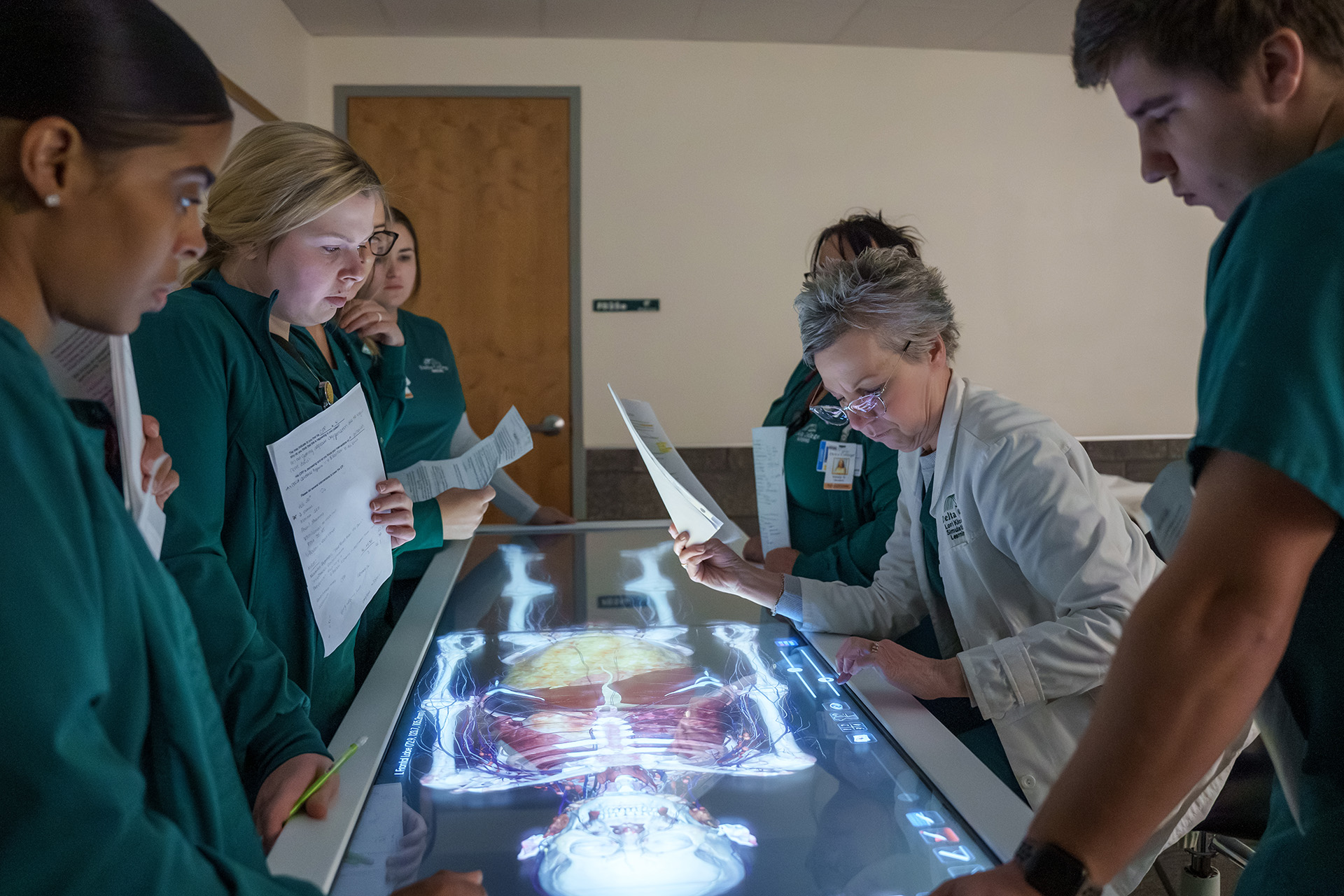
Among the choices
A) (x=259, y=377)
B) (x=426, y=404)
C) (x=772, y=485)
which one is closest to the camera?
(x=259, y=377)

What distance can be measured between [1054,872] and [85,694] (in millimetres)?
653

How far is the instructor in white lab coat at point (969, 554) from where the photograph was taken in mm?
1254

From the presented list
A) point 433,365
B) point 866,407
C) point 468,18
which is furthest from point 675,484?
point 468,18

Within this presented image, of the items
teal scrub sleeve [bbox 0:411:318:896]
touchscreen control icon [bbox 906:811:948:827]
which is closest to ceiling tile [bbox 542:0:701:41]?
touchscreen control icon [bbox 906:811:948:827]

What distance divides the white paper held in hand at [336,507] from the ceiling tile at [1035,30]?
378 centimetres

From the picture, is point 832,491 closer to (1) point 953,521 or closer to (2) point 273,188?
(1) point 953,521

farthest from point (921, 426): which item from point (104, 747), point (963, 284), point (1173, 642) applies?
point (963, 284)

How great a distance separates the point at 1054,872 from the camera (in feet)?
2.09

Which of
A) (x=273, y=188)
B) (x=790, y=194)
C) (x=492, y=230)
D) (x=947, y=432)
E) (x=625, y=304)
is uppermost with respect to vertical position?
(x=790, y=194)

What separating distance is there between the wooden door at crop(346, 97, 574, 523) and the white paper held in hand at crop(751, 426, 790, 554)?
7.87ft

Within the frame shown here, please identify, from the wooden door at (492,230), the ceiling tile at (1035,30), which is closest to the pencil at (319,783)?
the wooden door at (492,230)

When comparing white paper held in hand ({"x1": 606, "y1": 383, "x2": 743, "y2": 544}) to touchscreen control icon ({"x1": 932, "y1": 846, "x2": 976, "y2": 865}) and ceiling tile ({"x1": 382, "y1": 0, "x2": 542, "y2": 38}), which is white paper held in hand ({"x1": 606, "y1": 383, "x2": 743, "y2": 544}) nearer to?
touchscreen control icon ({"x1": 932, "y1": 846, "x2": 976, "y2": 865})

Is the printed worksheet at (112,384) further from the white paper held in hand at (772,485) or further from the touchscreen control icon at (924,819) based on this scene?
the white paper held in hand at (772,485)

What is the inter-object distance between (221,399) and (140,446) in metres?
0.37
